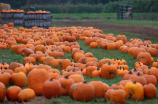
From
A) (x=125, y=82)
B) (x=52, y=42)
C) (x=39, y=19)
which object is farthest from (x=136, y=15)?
(x=125, y=82)

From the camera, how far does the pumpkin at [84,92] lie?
15.2 feet

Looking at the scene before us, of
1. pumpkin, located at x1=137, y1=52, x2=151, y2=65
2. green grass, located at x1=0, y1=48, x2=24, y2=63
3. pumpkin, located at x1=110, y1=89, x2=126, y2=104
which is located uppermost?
pumpkin, located at x1=110, y1=89, x2=126, y2=104

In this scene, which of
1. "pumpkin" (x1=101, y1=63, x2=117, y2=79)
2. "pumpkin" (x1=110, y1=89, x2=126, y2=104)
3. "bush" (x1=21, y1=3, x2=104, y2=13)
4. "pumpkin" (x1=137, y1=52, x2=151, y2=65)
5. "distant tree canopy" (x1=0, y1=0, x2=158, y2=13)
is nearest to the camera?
"pumpkin" (x1=110, y1=89, x2=126, y2=104)

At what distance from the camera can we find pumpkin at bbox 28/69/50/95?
5.19m

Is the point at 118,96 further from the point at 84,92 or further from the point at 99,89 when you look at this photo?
the point at 84,92

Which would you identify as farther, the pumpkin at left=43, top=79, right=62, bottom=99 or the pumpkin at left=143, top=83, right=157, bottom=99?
the pumpkin at left=143, top=83, right=157, bottom=99

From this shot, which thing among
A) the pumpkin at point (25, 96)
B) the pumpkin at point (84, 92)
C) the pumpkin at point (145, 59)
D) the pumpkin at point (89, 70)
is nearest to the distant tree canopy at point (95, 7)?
the pumpkin at point (145, 59)

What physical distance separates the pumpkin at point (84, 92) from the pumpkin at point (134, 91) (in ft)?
2.12

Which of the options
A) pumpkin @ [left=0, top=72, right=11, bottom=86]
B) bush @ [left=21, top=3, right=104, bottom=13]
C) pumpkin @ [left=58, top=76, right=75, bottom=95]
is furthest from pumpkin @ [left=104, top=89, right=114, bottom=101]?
bush @ [left=21, top=3, right=104, bottom=13]

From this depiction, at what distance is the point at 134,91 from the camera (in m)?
4.80

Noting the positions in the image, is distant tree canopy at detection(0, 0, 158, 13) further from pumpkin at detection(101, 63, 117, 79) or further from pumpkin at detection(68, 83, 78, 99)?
pumpkin at detection(68, 83, 78, 99)

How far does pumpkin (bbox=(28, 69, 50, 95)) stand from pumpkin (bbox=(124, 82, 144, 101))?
159 cm

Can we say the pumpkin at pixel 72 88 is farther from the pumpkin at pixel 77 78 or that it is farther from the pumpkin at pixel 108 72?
the pumpkin at pixel 108 72

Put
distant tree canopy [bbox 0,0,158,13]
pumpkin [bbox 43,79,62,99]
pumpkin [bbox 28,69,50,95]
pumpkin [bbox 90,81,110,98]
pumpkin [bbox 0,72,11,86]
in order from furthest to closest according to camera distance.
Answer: distant tree canopy [bbox 0,0,158,13] < pumpkin [bbox 0,72,11,86] < pumpkin [bbox 28,69,50,95] < pumpkin [bbox 90,81,110,98] < pumpkin [bbox 43,79,62,99]
